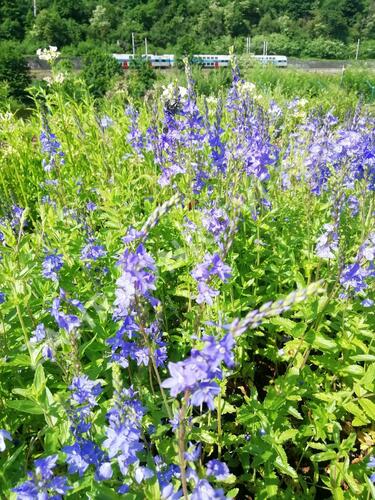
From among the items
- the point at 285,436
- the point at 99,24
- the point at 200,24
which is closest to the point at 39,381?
the point at 285,436

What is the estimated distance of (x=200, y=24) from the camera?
80188 mm

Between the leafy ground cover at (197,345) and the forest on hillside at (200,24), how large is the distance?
2394 inches

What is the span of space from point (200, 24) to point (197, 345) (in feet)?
295

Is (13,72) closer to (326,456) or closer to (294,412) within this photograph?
(294,412)

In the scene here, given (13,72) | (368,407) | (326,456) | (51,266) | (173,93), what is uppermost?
(173,93)

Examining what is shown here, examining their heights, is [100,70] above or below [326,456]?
above

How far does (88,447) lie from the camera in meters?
1.57

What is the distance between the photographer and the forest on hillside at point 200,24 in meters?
64.0

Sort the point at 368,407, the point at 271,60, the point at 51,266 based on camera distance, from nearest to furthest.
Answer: the point at 368,407
the point at 51,266
the point at 271,60

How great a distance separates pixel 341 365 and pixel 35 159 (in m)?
4.67

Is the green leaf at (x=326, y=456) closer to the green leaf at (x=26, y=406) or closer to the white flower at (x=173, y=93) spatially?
the green leaf at (x=26, y=406)

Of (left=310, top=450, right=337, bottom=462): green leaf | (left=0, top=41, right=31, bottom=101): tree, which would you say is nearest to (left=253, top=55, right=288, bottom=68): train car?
(left=0, top=41, right=31, bottom=101): tree

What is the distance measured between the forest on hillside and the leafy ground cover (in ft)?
199

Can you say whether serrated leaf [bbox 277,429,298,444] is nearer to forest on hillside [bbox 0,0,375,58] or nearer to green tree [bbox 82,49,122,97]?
green tree [bbox 82,49,122,97]
